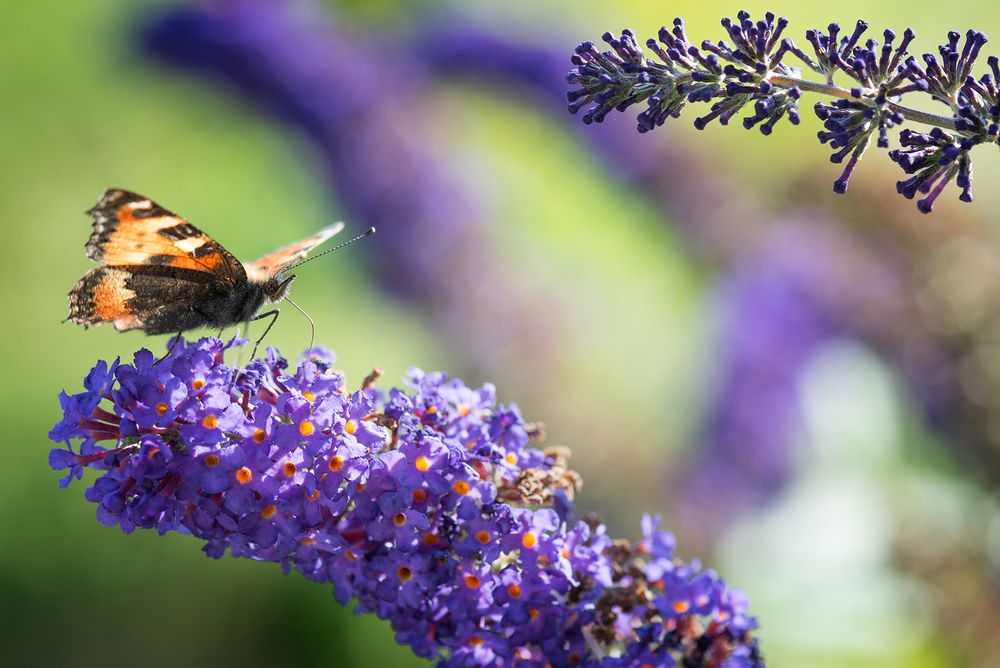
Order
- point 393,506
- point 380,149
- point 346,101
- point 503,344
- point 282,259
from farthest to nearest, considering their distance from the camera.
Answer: point 346,101
point 380,149
point 503,344
point 282,259
point 393,506

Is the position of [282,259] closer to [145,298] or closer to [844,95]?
[145,298]

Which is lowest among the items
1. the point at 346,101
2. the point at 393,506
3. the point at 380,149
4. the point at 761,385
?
the point at 393,506

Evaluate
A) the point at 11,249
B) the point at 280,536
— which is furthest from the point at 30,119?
the point at 280,536

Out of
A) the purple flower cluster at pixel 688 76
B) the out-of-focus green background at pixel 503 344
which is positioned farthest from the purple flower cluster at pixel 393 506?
the out-of-focus green background at pixel 503 344

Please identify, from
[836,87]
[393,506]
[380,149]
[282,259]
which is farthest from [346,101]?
[836,87]

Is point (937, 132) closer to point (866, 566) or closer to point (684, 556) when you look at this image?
point (866, 566)

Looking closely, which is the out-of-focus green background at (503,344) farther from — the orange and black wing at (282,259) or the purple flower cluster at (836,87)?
the purple flower cluster at (836,87)

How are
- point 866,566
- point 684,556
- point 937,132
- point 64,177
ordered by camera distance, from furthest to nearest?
1. point 64,177
2. point 684,556
3. point 866,566
4. point 937,132
